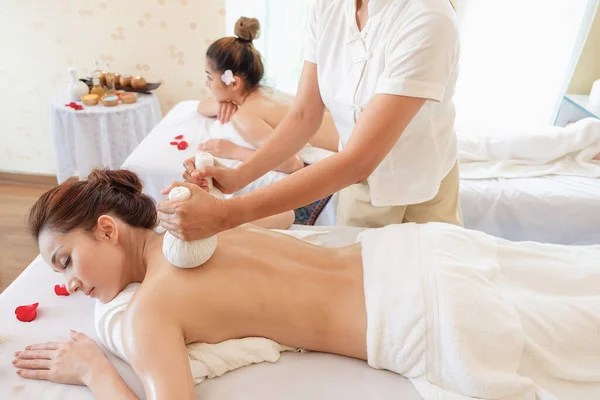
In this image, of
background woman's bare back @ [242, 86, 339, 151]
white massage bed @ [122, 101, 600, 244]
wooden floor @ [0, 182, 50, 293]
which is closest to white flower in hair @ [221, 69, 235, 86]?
background woman's bare back @ [242, 86, 339, 151]

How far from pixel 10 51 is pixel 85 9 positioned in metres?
0.55

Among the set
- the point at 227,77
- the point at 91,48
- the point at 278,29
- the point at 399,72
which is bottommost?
the point at 91,48

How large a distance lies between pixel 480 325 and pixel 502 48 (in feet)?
8.01

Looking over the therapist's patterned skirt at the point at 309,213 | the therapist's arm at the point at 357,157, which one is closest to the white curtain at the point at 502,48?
the therapist's patterned skirt at the point at 309,213

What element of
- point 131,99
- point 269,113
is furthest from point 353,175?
point 131,99

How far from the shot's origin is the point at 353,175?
1.04 m

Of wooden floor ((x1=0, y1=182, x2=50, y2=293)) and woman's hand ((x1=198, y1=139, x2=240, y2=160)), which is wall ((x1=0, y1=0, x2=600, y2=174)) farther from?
woman's hand ((x1=198, y1=139, x2=240, y2=160))

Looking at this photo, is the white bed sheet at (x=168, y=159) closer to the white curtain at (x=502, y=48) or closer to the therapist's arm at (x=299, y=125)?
the therapist's arm at (x=299, y=125)

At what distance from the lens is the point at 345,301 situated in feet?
3.78

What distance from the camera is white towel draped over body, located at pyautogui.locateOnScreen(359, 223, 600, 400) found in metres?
1.01

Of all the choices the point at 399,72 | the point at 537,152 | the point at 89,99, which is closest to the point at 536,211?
the point at 537,152

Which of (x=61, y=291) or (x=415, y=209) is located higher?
(x=415, y=209)

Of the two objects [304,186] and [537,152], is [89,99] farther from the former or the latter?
[537,152]

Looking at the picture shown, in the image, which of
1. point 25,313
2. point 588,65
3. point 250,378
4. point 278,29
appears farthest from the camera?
point 278,29
